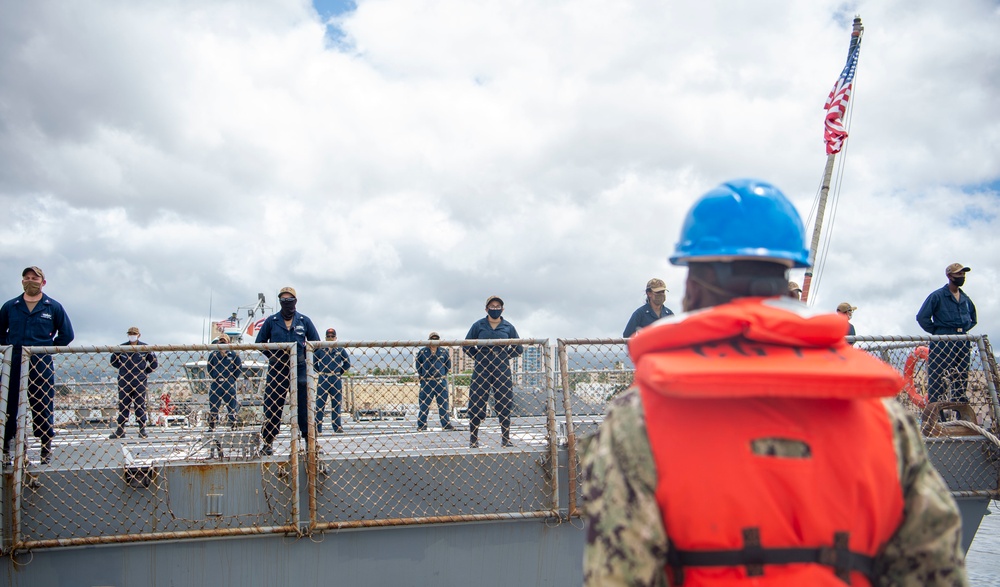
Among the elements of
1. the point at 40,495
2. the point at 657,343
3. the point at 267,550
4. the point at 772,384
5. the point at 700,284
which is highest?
the point at 700,284

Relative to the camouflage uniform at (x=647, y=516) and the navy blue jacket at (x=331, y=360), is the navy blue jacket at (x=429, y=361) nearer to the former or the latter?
the navy blue jacket at (x=331, y=360)

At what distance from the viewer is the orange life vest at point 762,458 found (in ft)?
5.06

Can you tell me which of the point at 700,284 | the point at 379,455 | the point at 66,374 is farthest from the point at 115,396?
the point at 700,284

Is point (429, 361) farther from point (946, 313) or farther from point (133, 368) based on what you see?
point (946, 313)

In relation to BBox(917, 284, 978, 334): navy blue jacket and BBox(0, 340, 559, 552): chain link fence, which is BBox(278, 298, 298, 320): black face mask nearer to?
BBox(0, 340, 559, 552): chain link fence

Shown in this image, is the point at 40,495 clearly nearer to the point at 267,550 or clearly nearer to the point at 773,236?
the point at 267,550

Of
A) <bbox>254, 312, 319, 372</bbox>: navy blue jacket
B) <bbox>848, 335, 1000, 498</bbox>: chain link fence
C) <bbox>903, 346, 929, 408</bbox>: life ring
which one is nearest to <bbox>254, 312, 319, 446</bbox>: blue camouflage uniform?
<bbox>254, 312, 319, 372</bbox>: navy blue jacket

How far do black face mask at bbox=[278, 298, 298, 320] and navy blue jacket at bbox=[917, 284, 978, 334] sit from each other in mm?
8078

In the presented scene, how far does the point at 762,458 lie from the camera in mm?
1557

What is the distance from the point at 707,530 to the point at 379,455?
4839mm

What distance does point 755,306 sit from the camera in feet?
5.18

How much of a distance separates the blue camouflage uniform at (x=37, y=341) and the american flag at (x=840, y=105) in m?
15.4

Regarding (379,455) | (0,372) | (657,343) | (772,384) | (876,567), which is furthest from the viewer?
(379,455)

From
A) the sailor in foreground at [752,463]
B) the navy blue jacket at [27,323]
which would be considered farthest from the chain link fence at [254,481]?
the sailor in foreground at [752,463]
